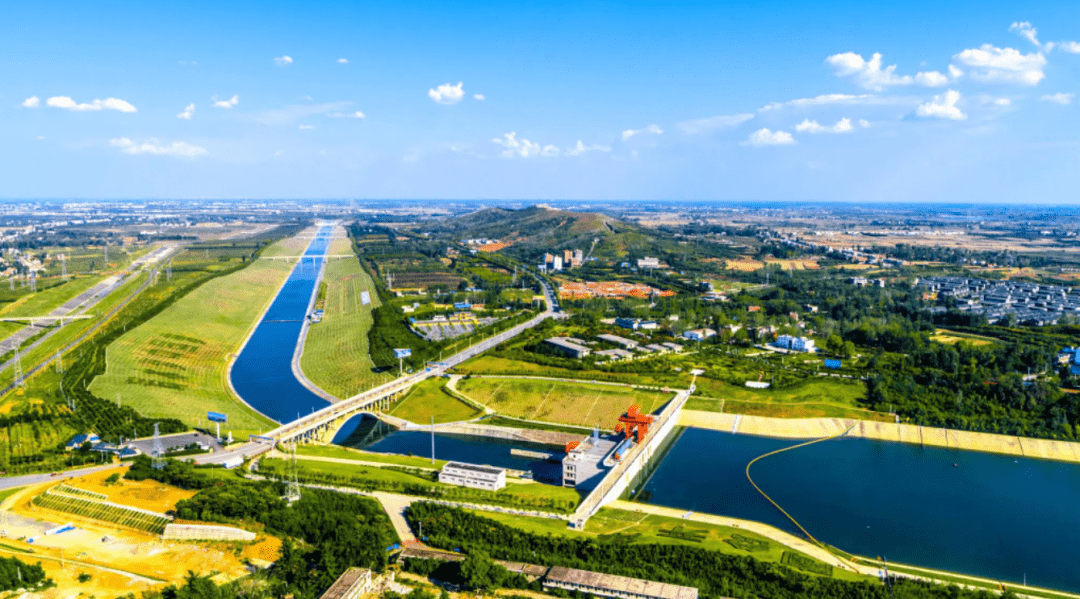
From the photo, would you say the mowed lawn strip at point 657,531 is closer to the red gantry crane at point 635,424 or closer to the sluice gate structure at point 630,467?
the sluice gate structure at point 630,467

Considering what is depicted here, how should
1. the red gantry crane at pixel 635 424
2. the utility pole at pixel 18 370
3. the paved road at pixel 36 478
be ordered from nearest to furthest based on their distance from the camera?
the paved road at pixel 36 478, the red gantry crane at pixel 635 424, the utility pole at pixel 18 370

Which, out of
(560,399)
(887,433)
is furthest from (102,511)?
(887,433)

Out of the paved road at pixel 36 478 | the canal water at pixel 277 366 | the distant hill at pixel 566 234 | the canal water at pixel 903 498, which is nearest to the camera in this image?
the canal water at pixel 903 498

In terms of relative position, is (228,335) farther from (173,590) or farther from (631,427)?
(173,590)

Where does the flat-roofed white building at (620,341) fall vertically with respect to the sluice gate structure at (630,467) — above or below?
above

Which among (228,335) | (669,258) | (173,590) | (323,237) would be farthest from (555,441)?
(323,237)

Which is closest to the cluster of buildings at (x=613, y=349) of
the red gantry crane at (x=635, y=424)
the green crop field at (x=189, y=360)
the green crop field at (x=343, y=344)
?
the green crop field at (x=343, y=344)
